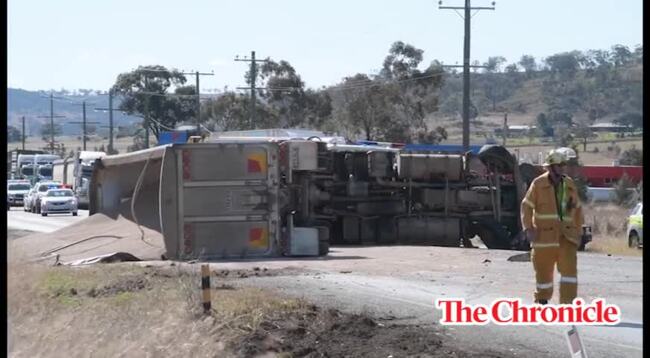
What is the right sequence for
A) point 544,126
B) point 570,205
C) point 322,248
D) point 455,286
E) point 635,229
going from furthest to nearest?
point 544,126 < point 635,229 < point 322,248 < point 455,286 < point 570,205

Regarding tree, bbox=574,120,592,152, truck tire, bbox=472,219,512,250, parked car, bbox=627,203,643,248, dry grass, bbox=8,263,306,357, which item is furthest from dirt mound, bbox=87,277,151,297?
tree, bbox=574,120,592,152

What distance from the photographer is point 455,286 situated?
1430 centimetres

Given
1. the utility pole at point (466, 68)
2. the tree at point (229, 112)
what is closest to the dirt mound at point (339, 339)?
the utility pole at point (466, 68)

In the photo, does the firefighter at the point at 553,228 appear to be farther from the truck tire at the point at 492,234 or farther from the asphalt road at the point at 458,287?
the truck tire at the point at 492,234

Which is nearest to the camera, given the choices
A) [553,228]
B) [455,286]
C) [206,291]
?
[553,228]

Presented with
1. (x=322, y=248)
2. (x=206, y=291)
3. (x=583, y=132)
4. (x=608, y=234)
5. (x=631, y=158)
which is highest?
(x=583, y=132)

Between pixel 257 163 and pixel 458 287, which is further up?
pixel 257 163

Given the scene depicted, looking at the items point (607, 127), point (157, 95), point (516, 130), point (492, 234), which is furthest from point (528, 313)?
point (516, 130)

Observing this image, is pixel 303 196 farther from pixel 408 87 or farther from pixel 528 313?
pixel 408 87

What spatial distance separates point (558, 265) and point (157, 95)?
214 ft

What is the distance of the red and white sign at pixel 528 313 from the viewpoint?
10609mm

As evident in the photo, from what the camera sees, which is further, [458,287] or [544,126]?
[544,126]

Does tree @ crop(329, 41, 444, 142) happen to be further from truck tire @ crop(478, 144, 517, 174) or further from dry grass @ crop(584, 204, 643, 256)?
truck tire @ crop(478, 144, 517, 174)

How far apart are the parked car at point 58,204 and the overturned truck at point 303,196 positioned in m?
27.3
